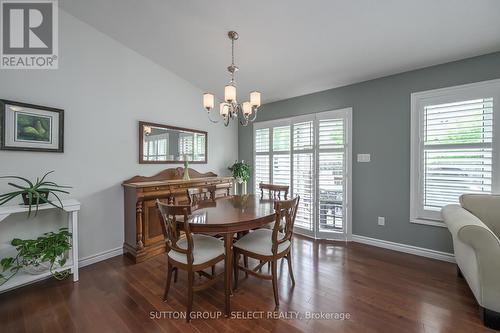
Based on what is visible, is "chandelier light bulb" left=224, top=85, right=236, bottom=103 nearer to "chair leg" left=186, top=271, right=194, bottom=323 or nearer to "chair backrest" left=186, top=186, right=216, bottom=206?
"chair backrest" left=186, top=186, right=216, bottom=206

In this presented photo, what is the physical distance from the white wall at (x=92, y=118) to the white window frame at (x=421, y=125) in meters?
3.50

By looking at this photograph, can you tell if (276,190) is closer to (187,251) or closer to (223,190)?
(223,190)

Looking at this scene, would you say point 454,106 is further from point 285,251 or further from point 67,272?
point 67,272

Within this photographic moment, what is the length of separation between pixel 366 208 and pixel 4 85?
4723 mm

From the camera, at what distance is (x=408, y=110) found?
2924mm

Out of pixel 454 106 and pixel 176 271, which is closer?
pixel 176 271

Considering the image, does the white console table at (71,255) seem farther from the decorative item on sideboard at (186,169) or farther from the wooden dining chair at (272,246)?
the wooden dining chair at (272,246)

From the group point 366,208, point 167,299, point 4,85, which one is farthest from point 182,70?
point 366,208

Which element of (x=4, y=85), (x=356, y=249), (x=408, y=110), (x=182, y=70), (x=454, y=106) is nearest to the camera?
(x=4, y=85)

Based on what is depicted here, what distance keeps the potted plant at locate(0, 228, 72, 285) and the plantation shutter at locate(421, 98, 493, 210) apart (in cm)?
436

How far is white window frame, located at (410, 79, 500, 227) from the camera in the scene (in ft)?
7.89

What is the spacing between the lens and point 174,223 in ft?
5.90

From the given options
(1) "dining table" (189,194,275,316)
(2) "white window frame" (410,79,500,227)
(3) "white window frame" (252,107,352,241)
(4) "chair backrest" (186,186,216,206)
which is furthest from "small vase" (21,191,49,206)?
(2) "white window frame" (410,79,500,227)

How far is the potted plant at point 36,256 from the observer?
2056 millimetres
